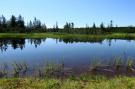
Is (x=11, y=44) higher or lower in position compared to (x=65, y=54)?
higher

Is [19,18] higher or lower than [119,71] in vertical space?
higher

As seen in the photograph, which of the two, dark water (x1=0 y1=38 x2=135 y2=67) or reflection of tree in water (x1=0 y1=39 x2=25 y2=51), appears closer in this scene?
dark water (x1=0 y1=38 x2=135 y2=67)

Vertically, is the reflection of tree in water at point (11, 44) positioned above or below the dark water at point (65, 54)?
above

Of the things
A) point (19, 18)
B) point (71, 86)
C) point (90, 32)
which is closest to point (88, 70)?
point (71, 86)

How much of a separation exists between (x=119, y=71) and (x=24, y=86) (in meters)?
9.58

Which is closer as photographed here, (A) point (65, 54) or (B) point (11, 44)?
(A) point (65, 54)

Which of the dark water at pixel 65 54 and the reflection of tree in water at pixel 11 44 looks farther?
the reflection of tree in water at pixel 11 44

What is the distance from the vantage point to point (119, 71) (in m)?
18.6

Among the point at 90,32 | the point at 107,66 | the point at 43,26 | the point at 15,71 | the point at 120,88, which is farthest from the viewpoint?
the point at 43,26

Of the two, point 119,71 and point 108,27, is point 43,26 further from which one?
point 119,71

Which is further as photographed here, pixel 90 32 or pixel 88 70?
pixel 90 32

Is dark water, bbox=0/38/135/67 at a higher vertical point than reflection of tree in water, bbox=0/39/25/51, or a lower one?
lower

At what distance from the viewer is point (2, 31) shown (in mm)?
91750

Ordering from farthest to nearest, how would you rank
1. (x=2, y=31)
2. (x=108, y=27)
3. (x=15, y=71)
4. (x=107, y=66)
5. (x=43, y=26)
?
(x=43, y=26), (x=108, y=27), (x=2, y=31), (x=107, y=66), (x=15, y=71)
